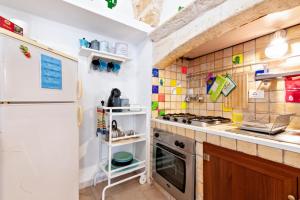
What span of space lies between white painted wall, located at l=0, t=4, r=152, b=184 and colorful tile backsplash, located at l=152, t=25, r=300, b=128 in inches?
10.8

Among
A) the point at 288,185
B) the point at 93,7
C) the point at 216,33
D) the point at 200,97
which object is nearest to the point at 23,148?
the point at 93,7

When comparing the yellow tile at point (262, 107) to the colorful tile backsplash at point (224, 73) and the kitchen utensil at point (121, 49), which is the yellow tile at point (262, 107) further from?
the kitchen utensil at point (121, 49)

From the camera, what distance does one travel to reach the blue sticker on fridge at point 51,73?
87 centimetres

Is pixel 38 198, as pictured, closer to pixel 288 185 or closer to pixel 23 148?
pixel 23 148

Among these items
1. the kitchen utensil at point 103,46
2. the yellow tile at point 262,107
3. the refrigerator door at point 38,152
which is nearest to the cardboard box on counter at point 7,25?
the refrigerator door at point 38,152

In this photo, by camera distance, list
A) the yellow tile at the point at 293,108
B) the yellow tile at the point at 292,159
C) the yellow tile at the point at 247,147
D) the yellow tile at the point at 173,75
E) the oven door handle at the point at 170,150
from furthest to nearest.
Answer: the yellow tile at the point at 173,75 < the oven door handle at the point at 170,150 < the yellow tile at the point at 293,108 < the yellow tile at the point at 247,147 < the yellow tile at the point at 292,159

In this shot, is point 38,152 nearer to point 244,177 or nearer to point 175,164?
point 175,164

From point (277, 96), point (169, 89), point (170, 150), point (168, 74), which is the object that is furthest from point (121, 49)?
point (277, 96)

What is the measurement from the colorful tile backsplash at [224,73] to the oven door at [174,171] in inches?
18.4

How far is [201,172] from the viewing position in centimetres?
113

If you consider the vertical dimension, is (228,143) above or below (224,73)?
below

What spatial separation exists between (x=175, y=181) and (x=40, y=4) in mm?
1989

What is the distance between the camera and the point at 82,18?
A: 4.56 feet

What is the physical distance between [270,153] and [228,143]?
0.74 feet
